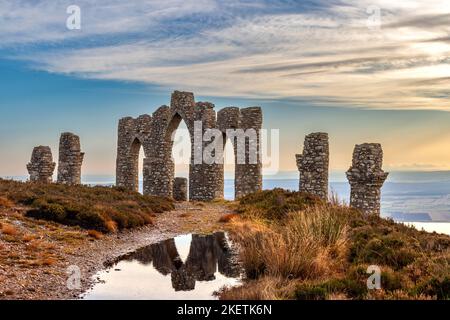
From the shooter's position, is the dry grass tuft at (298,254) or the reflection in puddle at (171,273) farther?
the dry grass tuft at (298,254)

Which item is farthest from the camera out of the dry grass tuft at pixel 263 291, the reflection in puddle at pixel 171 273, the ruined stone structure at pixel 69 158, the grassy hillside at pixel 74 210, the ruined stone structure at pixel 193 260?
the ruined stone structure at pixel 69 158

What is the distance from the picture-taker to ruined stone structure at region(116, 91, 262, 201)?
37781mm

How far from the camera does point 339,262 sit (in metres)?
12.1

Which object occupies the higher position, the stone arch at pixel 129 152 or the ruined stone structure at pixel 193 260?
the stone arch at pixel 129 152

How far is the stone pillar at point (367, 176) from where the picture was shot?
84.2 feet

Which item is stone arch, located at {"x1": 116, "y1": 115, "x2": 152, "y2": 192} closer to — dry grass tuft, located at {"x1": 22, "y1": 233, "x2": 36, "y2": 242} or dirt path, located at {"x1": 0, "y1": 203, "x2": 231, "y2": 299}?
dirt path, located at {"x1": 0, "y1": 203, "x2": 231, "y2": 299}

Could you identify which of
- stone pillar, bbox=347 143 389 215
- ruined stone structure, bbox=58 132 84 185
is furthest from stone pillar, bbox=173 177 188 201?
stone pillar, bbox=347 143 389 215

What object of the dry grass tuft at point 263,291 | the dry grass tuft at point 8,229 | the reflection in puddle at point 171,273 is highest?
the dry grass tuft at point 8,229

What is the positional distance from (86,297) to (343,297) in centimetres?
538

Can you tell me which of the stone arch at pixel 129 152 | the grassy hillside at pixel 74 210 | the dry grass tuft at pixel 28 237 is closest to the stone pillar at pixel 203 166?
the stone arch at pixel 129 152

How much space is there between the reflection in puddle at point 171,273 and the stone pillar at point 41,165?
25.9 metres

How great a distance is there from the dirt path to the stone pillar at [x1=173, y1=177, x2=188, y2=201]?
15.7 m

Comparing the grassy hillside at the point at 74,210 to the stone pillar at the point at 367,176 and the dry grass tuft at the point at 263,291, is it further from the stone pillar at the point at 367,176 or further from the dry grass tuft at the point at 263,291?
the stone pillar at the point at 367,176
